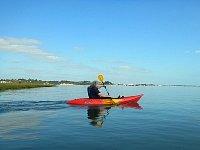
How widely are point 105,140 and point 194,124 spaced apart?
822cm

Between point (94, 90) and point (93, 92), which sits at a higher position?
point (94, 90)

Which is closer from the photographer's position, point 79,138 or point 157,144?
point 157,144

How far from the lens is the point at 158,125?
1844 cm

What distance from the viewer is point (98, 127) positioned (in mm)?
17438

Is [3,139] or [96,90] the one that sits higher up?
[96,90]

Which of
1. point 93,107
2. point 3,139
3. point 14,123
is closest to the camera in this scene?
point 3,139

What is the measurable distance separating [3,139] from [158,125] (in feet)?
30.9

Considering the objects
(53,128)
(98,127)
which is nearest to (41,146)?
(53,128)

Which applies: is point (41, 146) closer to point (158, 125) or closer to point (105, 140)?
point (105, 140)

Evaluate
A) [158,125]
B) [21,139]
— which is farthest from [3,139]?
[158,125]

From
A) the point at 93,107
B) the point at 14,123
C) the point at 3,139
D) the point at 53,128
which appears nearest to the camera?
the point at 3,139

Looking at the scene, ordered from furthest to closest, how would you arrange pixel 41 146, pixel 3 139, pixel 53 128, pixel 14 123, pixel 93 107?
A: pixel 93 107
pixel 14 123
pixel 53 128
pixel 3 139
pixel 41 146

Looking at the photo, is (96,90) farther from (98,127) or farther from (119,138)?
(119,138)

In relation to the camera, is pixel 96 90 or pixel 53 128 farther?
pixel 96 90
